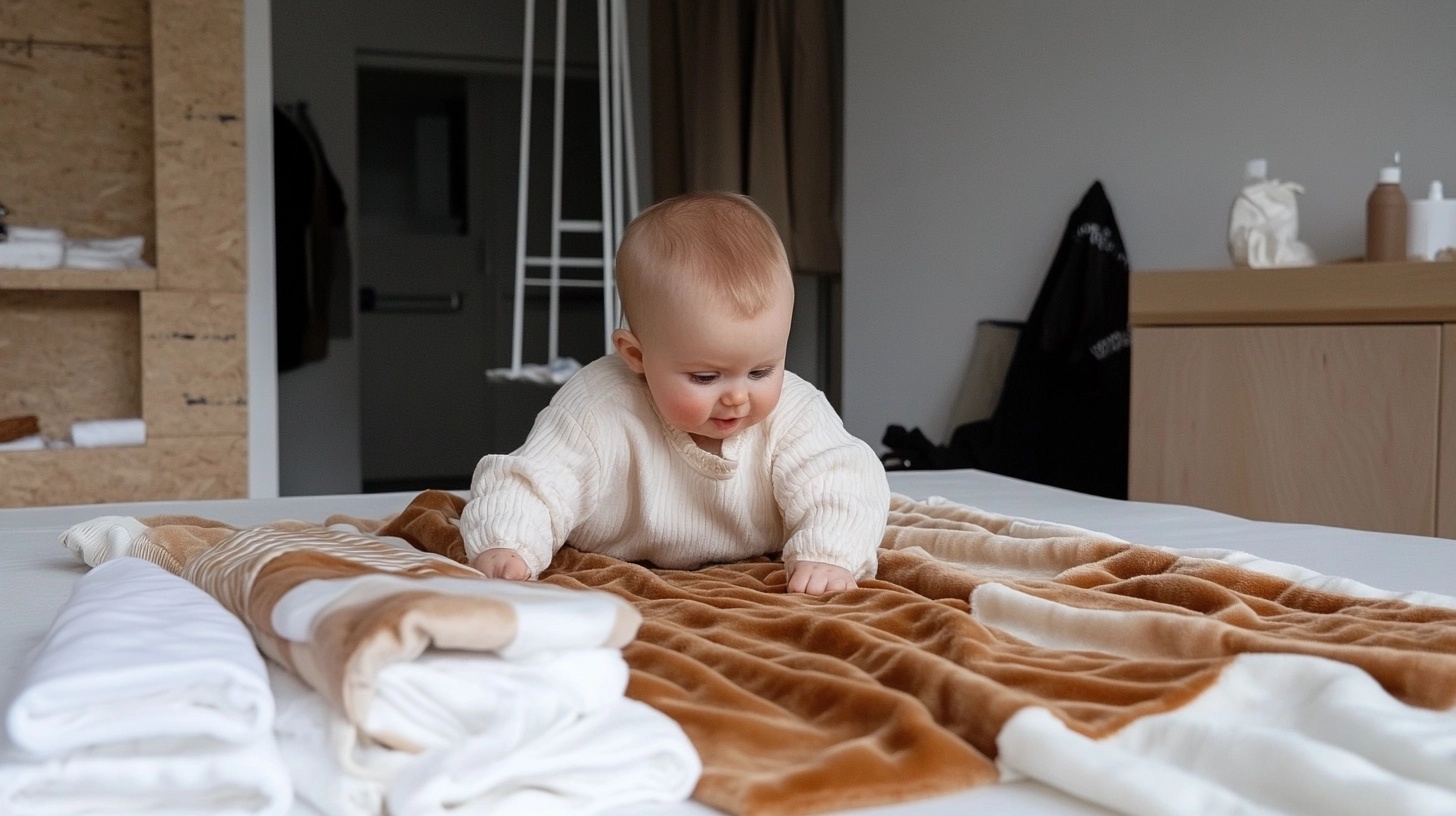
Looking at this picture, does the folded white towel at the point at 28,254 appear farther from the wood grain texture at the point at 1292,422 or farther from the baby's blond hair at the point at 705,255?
the wood grain texture at the point at 1292,422

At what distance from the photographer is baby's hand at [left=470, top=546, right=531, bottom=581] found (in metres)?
1.14

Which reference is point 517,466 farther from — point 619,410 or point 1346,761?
point 1346,761

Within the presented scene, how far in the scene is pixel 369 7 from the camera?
222 inches

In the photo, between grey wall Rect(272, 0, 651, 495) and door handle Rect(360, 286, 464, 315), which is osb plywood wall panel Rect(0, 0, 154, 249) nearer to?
grey wall Rect(272, 0, 651, 495)

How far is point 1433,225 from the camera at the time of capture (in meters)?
2.32

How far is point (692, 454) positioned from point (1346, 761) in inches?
30.2

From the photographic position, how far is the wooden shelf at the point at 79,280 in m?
3.02

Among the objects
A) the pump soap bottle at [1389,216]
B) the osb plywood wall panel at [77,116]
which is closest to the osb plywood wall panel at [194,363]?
the osb plywood wall panel at [77,116]

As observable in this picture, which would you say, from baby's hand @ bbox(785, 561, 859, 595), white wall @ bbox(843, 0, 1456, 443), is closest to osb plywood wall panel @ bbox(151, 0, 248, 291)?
white wall @ bbox(843, 0, 1456, 443)

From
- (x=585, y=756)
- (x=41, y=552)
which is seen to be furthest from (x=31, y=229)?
(x=585, y=756)

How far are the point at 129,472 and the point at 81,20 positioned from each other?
1245 millimetres

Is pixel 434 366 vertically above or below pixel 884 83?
below

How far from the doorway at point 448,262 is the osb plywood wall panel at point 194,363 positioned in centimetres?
284

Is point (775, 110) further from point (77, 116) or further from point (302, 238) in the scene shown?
point (77, 116)
